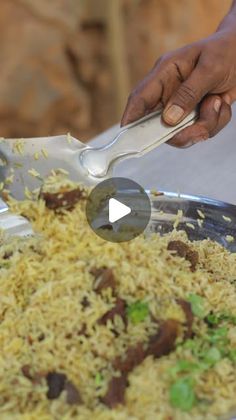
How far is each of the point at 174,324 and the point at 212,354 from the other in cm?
8

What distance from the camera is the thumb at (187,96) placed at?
146cm

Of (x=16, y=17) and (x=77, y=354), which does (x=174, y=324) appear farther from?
(x=16, y=17)

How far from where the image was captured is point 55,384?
111cm

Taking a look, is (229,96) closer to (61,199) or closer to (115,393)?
(61,199)

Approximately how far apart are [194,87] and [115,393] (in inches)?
28.1

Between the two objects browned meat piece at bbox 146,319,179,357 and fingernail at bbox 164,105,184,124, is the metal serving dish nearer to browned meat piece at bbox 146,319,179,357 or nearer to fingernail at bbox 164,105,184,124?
fingernail at bbox 164,105,184,124

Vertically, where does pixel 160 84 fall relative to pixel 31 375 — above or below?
above

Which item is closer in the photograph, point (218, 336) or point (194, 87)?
point (218, 336)

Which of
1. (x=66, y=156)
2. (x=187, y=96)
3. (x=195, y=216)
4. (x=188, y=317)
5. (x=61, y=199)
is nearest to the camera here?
(x=188, y=317)

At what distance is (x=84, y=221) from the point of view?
130 cm

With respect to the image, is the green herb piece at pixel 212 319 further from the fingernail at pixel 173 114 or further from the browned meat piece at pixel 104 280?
the fingernail at pixel 173 114

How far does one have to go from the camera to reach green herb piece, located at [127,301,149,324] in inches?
46.6

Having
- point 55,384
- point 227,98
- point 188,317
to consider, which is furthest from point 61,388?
point 227,98

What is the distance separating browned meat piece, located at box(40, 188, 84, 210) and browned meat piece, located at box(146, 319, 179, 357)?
0.28 meters
